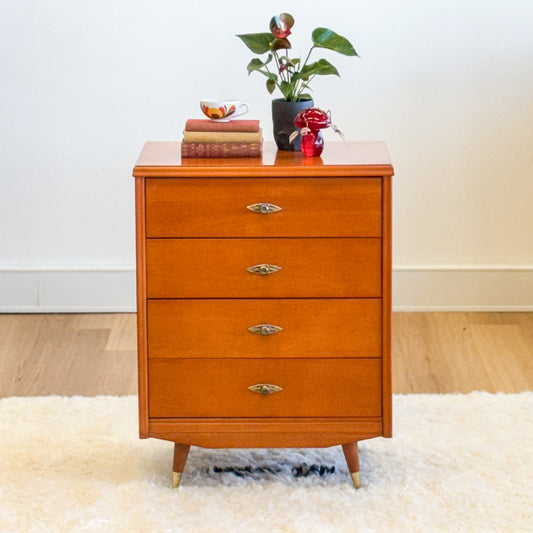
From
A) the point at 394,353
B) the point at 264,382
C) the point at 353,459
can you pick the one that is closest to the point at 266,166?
the point at 264,382

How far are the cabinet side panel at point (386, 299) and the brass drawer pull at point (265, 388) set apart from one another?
0.69 feet

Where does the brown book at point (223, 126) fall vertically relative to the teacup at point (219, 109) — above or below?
below

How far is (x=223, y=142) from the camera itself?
221 centimetres

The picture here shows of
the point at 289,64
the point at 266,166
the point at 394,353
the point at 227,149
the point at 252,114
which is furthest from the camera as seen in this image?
the point at 252,114

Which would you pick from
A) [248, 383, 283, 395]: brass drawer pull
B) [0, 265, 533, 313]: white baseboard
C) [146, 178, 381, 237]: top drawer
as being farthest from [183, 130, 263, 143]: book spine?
[0, 265, 533, 313]: white baseboard

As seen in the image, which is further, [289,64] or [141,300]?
[289,64]

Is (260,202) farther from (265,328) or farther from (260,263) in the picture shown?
(265,328)

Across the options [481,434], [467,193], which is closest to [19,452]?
[481,434]

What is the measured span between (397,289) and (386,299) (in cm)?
126

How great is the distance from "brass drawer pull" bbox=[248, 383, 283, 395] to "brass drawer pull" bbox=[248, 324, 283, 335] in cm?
11

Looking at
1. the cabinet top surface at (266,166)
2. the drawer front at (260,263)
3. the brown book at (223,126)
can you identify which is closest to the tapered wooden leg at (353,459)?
the drawer front at (260,263)

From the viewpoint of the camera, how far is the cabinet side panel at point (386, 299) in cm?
212

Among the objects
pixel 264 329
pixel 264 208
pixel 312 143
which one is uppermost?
pixel 312 143

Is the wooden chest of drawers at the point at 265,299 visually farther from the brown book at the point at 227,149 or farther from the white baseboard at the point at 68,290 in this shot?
the white baseboard at the point at 68,290
